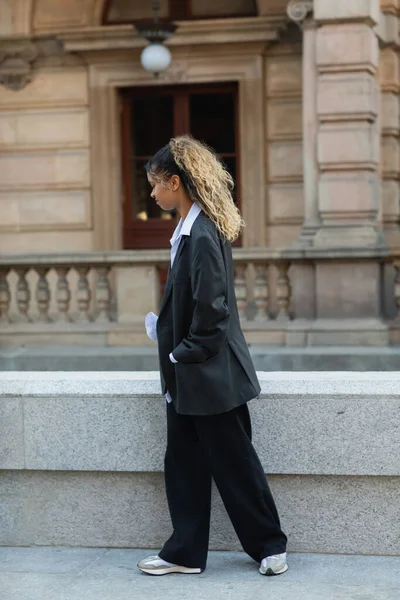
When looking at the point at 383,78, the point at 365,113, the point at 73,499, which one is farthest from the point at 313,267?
the point at 73,499

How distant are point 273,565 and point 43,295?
833cm

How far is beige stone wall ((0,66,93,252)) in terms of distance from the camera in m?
15.6

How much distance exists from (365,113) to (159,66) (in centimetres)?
280

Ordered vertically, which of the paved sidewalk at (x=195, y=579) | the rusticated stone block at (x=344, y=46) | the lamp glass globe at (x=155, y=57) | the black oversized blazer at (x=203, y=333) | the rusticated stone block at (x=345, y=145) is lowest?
the paved sidewalk at (x=195, y=579)

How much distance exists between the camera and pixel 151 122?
1570 centimetres

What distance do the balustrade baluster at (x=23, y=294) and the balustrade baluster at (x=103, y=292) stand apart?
811 mm

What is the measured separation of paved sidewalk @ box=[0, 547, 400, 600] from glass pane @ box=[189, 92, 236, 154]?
1037 centimetres

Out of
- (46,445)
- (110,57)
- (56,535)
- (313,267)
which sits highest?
(110,57)

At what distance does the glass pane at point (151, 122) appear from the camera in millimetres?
15680

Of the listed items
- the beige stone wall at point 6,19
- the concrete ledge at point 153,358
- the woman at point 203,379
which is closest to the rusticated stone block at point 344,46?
the concrete ledge at point 153,358

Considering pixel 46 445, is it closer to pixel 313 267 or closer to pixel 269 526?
pixel 269 526

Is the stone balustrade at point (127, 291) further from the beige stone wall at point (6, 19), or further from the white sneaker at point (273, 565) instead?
the white sneaker at point (273, 565)

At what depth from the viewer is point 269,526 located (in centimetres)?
523

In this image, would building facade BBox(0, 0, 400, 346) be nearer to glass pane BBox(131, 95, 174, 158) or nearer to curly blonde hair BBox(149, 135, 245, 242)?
glass pane BBox(131, 95, 174, 158)
